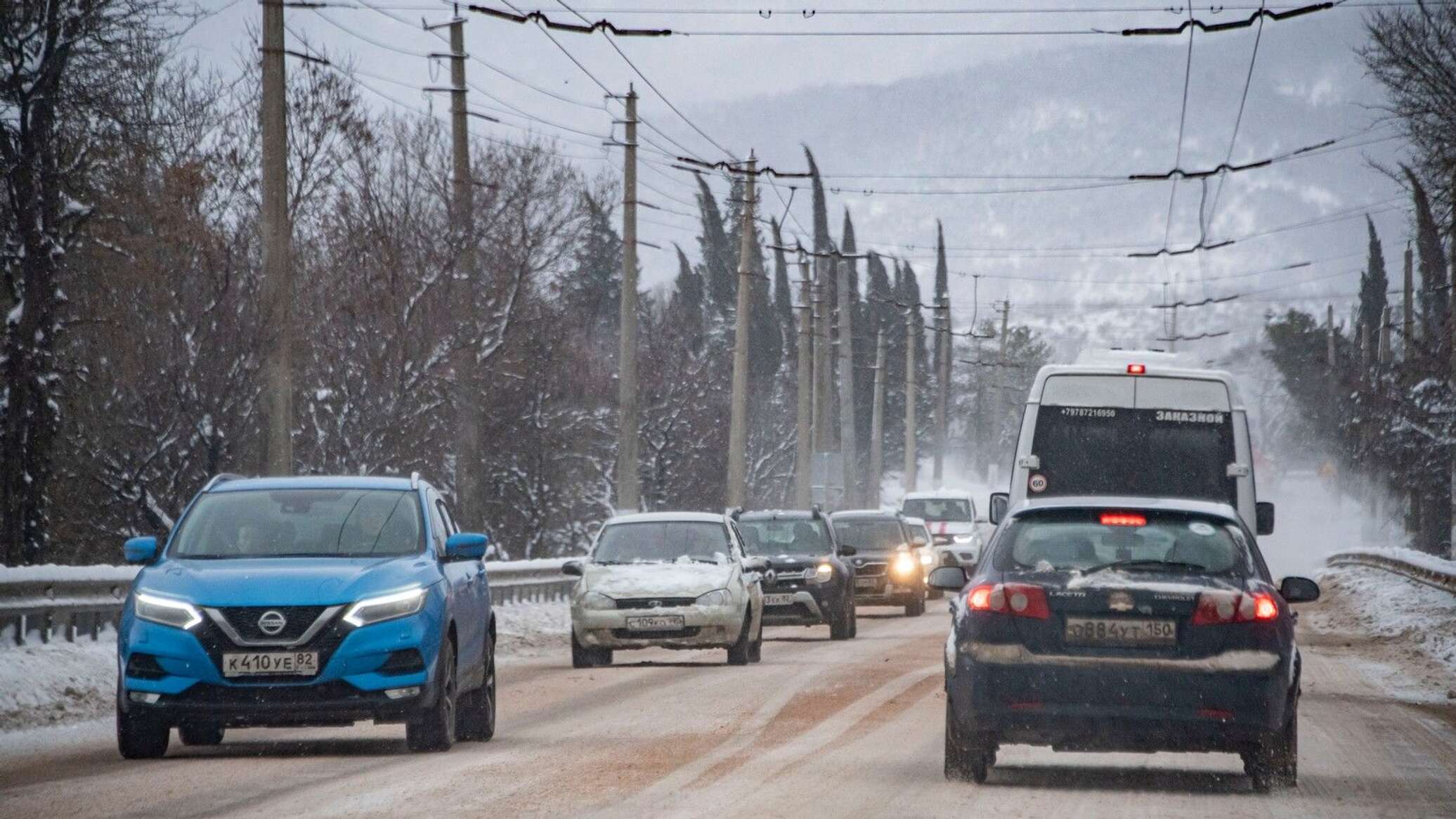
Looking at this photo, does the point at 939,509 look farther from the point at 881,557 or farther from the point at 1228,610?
the point at 1228,610

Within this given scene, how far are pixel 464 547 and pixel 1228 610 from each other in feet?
16.1

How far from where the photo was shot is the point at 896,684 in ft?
61.3

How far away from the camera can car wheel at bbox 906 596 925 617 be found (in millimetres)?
35562

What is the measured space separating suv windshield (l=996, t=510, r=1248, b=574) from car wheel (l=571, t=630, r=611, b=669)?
10963mm

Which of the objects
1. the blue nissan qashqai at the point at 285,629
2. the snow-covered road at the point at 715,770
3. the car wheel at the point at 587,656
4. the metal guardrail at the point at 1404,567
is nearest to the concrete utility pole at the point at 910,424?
the metal guardrail at the point at 1404,567

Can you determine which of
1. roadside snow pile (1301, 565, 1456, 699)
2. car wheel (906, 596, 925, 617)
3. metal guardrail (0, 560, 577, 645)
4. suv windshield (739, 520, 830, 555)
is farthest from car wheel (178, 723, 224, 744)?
car wheel (906, 596, 925, 617)

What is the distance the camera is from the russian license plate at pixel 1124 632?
1070 cm

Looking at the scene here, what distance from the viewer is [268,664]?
12008 millimetres

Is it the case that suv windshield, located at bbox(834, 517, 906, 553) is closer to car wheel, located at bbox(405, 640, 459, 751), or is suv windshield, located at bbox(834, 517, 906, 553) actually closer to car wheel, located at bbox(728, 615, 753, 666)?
car wheel, located at bbox(728, 615, 753, 666)

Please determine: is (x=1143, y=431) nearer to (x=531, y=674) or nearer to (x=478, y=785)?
(x=531, y=674)

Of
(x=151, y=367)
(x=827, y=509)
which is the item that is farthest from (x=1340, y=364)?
(x=151, y=367)

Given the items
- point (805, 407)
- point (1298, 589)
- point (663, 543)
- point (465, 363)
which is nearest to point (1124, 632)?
point (1298, 589)

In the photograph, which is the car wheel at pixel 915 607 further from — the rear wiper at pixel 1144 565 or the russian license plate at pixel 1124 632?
the russian license plate at pixel 1124 632

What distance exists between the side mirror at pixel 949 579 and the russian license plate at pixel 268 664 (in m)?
3.48
